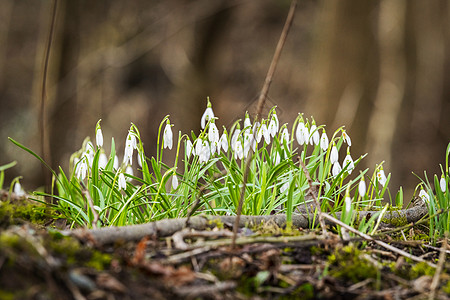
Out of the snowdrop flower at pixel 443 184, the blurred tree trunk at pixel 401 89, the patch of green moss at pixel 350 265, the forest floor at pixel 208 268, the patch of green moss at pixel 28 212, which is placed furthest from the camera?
the blurred tree trunk at pixel 401 89

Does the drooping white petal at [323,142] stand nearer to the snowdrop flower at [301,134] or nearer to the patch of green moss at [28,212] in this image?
the snowdrop flower at [301,134]

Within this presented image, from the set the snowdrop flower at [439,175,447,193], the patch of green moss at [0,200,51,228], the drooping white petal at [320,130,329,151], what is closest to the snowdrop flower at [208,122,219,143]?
the drooping white petal at [320,130,329,151]

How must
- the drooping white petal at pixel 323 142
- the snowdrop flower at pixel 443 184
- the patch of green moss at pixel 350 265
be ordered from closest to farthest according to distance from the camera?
1. the patch of green moss at pixel 350 265
2. the snowdrop flower at pixel 443 184
3. the drooping white petal at pixel 323 142

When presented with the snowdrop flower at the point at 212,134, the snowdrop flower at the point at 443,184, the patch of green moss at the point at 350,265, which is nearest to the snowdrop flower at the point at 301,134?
the snowdrop flower at the point at 212,134

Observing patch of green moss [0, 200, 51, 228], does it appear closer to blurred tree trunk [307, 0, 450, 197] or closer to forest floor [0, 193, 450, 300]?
forest floor [0, 193, 450, 300]

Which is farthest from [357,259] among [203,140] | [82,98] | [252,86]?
[252,86]

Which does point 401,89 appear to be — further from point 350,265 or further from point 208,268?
point 208,268

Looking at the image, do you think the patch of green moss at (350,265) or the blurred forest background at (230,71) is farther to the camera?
the blurred forest background at (230,71)

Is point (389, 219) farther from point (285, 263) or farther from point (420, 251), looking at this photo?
point (285, 263)
